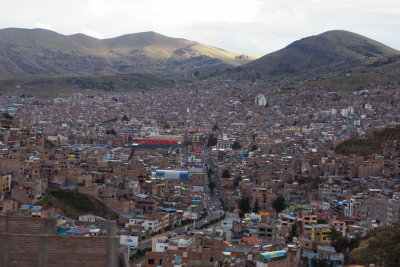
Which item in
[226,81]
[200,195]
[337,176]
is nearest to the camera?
[200,195]

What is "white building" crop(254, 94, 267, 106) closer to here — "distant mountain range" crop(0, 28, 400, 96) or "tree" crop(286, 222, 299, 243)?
"distant mountain range" crop(0, 28, 400, 96)

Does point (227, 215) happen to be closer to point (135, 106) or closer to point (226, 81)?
point (135, 106)

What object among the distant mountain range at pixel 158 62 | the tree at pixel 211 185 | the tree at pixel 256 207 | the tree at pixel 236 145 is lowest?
the tree at pixel 256 207

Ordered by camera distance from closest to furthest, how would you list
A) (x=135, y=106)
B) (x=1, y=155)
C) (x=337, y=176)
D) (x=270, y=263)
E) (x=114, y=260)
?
1. (x=114, y=260)
2. (x=270, y=263)
3. (x=1, y=155)
4. (x=337, y=176)
5. (x=135, y=106)

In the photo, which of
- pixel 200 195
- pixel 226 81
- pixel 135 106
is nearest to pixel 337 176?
pixel 200 195

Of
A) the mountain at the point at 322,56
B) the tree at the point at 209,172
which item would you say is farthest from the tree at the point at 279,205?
the mountain at the point at 322,56

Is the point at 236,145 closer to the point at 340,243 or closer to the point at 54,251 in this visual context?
the point at 340,243

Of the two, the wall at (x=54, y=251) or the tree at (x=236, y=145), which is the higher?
the wall at (x=54, y=251)

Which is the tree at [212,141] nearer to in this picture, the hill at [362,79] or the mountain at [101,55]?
the hill at [362,79]
